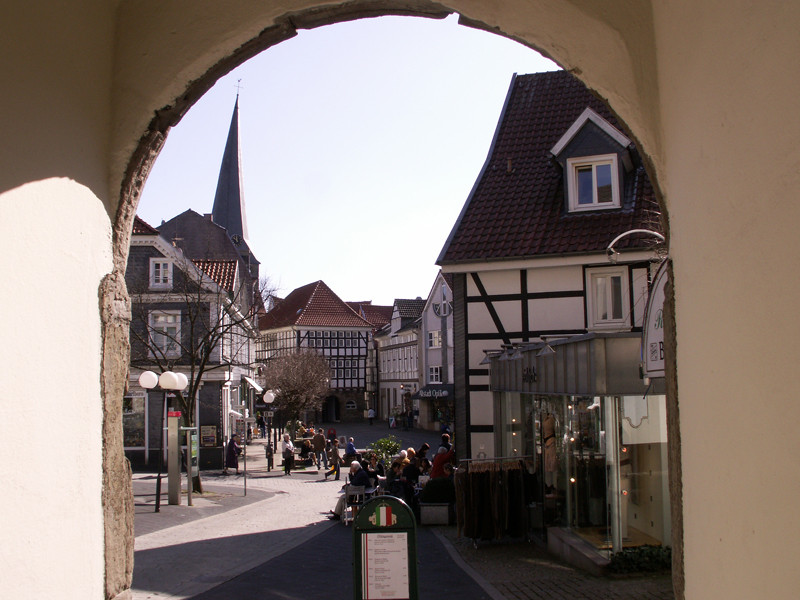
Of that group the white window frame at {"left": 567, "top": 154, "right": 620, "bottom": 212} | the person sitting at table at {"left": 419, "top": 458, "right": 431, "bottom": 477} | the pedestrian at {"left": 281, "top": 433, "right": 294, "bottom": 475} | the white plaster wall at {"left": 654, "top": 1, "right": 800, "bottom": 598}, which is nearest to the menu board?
the white plaster wall at {"left": 654, "top": 1, "right": 800, "bottom": 598}

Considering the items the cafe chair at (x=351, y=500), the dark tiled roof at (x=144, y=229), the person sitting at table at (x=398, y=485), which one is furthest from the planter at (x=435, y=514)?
the dark tiled roof at (x=144, y=229)

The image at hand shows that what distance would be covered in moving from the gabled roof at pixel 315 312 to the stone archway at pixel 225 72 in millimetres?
62287

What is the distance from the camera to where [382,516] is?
596 cm

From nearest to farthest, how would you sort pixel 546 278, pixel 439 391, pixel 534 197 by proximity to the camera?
1. pixel 546 278
2. pixel 534 197
3. pixel 439 391

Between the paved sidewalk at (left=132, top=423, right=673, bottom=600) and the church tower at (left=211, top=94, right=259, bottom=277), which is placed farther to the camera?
the church tower at (left=211, top=94, right=259, bottom=277)

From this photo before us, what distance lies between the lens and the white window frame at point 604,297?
16234 millimetres

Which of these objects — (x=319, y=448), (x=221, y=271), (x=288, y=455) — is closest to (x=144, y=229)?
(x=221, y=271)

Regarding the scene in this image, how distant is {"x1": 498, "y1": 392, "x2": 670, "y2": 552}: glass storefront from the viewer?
9203 mm

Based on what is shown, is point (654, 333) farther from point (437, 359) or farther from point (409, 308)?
point (409, 308)

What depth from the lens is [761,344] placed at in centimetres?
248

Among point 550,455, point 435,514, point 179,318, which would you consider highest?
point 179,318

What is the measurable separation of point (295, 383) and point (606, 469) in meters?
35.9

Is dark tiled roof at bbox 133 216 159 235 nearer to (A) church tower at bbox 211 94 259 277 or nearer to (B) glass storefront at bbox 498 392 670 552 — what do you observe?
(B) glass storefront at bbox 498 392 670 552

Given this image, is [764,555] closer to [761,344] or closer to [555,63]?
[761,344]
